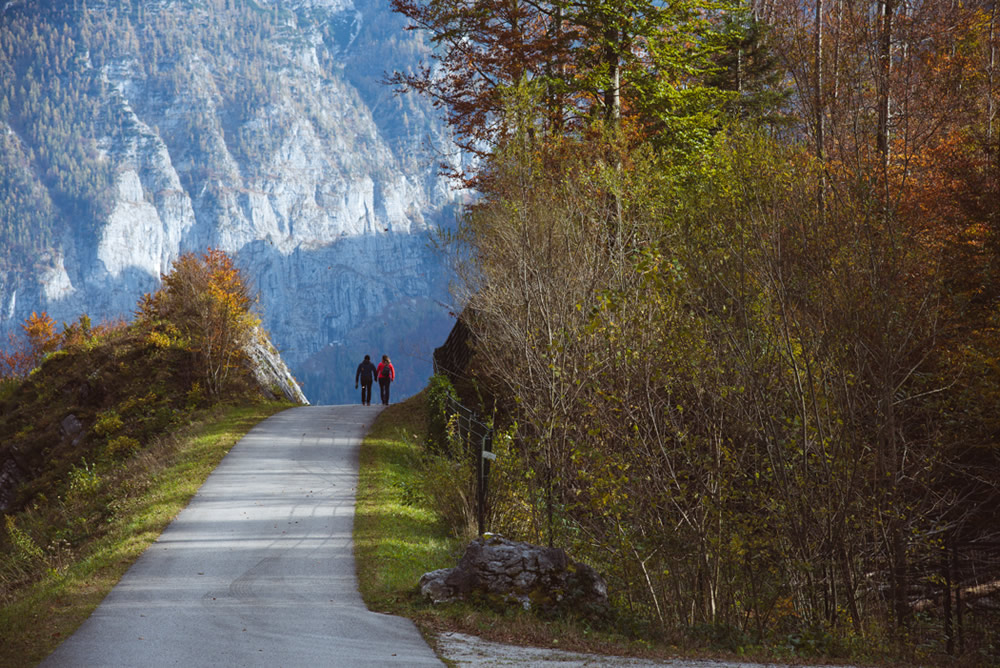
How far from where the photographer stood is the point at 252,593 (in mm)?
8805

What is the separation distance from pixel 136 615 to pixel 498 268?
21.0ft

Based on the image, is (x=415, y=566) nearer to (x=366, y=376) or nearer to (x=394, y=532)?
(x=394, y=532)

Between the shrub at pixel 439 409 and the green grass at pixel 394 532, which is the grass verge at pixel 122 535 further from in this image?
the shrub at pixel 439 409

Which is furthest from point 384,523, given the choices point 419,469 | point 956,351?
point 956,351

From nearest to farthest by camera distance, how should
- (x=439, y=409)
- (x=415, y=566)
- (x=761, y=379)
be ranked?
(x=761, y=379), (x=415, y=566), (x=439, y=409)

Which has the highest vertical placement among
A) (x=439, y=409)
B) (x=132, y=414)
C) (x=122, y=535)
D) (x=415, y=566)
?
(x=439, y=409)

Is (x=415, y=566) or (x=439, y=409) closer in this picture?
(x=415, y=566)

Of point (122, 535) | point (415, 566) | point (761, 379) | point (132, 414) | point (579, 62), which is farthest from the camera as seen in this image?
point (132, 414)

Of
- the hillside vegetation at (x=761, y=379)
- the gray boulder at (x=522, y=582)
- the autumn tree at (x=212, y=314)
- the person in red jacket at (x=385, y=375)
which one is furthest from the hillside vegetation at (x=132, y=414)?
the hillside vegetation at (x=761, y=379)

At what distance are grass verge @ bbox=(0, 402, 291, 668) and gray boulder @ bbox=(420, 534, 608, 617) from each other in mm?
3631

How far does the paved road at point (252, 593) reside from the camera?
22.6 feet

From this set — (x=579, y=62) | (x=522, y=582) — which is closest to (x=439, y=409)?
(x=579, y=62)

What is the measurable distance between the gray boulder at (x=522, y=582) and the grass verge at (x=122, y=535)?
11.9 feet

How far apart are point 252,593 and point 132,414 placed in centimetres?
1599
